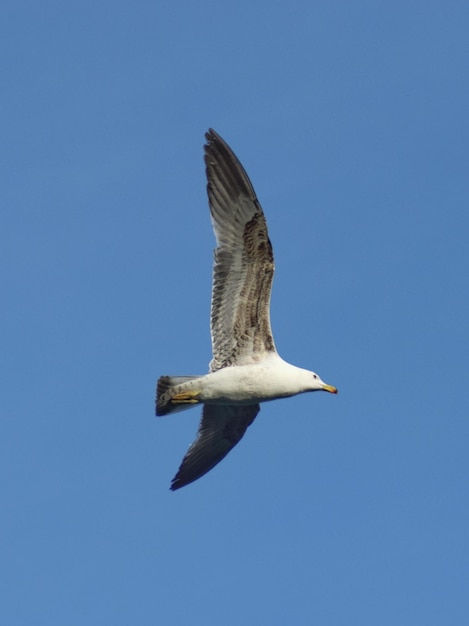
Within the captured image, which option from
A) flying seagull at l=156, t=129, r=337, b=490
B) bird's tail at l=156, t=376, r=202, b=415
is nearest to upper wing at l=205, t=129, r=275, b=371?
flying seagull at l=156, t=129, r=337, b=490

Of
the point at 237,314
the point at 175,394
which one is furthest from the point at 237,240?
the point at 175,394

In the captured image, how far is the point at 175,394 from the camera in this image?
2500cm

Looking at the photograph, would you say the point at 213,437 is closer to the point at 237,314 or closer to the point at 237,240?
the point at 237,314

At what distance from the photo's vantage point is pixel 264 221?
24.2 metres

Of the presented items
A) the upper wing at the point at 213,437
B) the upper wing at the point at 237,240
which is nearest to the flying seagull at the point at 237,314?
the upper wing at the point at 237,240

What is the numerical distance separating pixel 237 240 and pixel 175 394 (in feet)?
9.12

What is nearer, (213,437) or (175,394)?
(175,394)

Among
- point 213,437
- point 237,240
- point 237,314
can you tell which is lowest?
point 213,437

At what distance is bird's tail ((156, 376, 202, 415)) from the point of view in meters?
24.9

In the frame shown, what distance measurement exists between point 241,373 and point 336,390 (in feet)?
5.79

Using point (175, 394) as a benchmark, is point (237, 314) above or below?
above

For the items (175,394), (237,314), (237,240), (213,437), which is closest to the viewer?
(237,240)

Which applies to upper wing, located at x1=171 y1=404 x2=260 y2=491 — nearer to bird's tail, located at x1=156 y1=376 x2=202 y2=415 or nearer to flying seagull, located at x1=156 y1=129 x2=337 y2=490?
flying seagull, located at x1=156 y1=129 x2=337 y2=490

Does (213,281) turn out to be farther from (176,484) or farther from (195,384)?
(176,484)
